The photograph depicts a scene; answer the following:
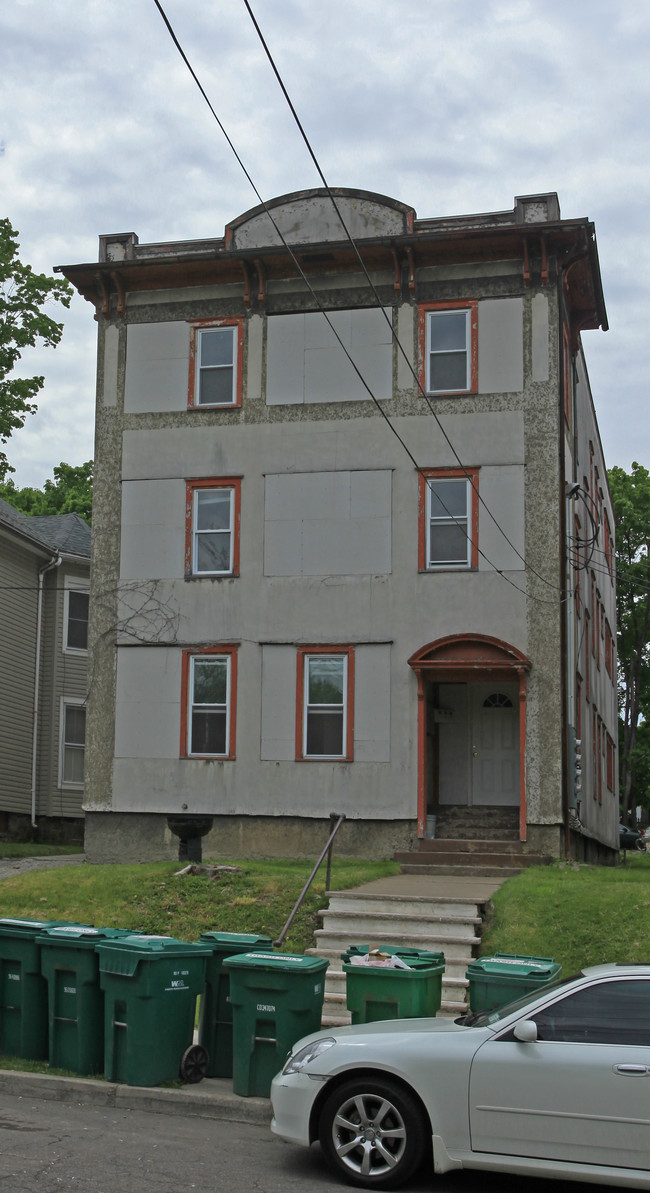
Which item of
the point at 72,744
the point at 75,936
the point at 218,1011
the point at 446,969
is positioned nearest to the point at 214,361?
the point at 446,969

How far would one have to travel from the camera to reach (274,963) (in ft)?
28.9

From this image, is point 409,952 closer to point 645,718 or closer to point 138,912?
point 138,912

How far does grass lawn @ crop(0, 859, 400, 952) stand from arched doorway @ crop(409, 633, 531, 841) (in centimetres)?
454

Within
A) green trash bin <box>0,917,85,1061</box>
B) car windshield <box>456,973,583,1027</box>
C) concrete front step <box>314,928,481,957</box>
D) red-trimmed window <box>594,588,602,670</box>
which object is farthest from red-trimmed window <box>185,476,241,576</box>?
car windshield <box>456,973,583,1027</box>

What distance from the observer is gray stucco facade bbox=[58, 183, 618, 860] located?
20.0 meters

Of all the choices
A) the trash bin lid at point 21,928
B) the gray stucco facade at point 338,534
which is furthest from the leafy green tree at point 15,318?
the trash bin lid at point 21,928

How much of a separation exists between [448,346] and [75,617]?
576 inches

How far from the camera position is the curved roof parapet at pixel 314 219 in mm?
21359

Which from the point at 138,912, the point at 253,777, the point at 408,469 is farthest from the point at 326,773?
the point at 138,912

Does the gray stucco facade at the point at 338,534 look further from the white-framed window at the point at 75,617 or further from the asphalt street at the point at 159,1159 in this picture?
the asphalt street at the point at 159,1159

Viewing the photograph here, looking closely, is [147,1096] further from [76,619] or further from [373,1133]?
[76,619]

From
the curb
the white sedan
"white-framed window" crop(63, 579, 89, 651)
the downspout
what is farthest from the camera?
"white-framed window" crop(63, 579, 89, 651)

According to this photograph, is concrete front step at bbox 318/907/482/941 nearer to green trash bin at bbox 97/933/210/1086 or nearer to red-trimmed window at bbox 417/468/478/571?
green trash bin at bbox 97/933/210/1086

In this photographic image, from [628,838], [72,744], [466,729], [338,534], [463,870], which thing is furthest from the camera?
[628,838]
